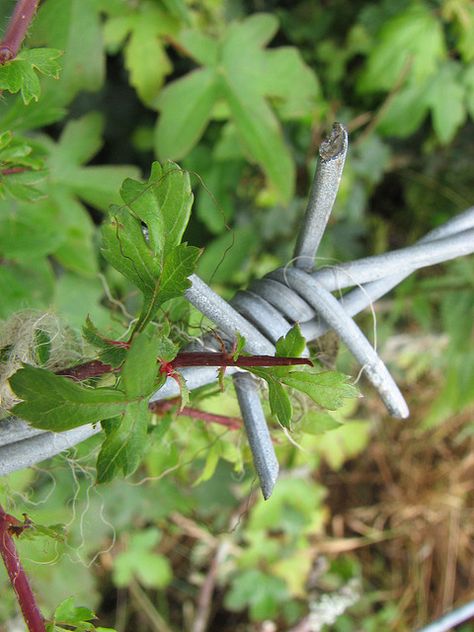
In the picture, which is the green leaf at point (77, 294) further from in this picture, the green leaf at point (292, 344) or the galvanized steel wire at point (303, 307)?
the green leaf at point (292, 344)

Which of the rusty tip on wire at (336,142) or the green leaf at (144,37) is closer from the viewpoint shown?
the rusty tip on wire at (336,142)

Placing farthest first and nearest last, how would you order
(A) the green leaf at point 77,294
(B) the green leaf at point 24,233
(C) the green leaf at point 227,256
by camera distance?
(C) the green leaf at point 227,256 < (A) the green leaf at point 77,294 < (B) the green leaf at point 24,233

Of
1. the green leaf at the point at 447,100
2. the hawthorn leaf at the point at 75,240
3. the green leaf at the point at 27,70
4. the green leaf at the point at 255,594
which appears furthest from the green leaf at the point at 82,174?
the green leaf at the point at 255,594

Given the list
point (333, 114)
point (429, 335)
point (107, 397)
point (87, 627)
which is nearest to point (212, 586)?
point (429, 335)

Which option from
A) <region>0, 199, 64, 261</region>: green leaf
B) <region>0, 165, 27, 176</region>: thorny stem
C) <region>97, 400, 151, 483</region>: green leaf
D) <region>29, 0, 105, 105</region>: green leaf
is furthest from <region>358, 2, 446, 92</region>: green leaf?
<region>97, 400, 151, 483</region>: green leaf

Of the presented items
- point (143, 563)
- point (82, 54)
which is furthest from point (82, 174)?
point (143, 563)

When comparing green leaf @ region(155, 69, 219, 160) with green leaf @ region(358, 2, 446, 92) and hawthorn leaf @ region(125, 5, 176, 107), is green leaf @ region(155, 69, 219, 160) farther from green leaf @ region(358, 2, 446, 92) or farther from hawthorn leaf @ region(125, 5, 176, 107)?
green leaf @ region(358, 2, 446, 92)

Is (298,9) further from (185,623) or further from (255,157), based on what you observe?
(185,623)

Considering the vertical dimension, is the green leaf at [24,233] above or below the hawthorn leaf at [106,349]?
below
